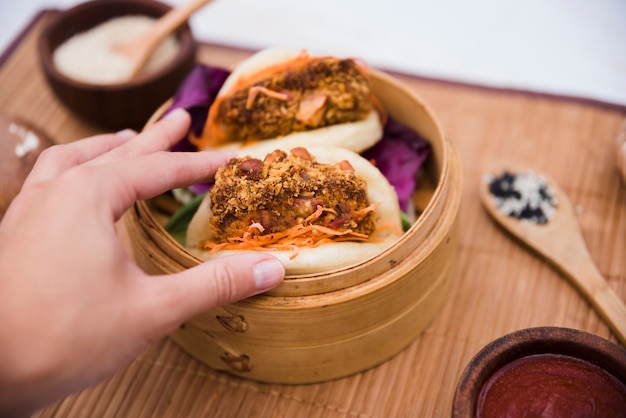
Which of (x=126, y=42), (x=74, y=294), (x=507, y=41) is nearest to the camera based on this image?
(x=74, y=294)

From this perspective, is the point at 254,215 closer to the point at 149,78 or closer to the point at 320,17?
the point at 149,78

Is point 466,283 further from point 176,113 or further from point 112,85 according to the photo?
point 112,85

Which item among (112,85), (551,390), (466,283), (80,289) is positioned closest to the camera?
(80,289)

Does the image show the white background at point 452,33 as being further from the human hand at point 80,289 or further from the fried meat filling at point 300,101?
the human hand at point 80,289

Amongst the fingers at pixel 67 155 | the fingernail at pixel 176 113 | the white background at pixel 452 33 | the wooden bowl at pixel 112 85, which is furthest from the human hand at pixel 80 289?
the white background at pixel 452 33

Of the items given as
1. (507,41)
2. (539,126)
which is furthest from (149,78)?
(507,41)

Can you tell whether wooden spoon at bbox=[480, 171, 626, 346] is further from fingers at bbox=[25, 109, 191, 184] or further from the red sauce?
fingers at bbox=[25, 109, 191, 184]

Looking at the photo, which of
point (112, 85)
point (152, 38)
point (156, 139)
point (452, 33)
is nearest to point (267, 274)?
point (156, 139)
